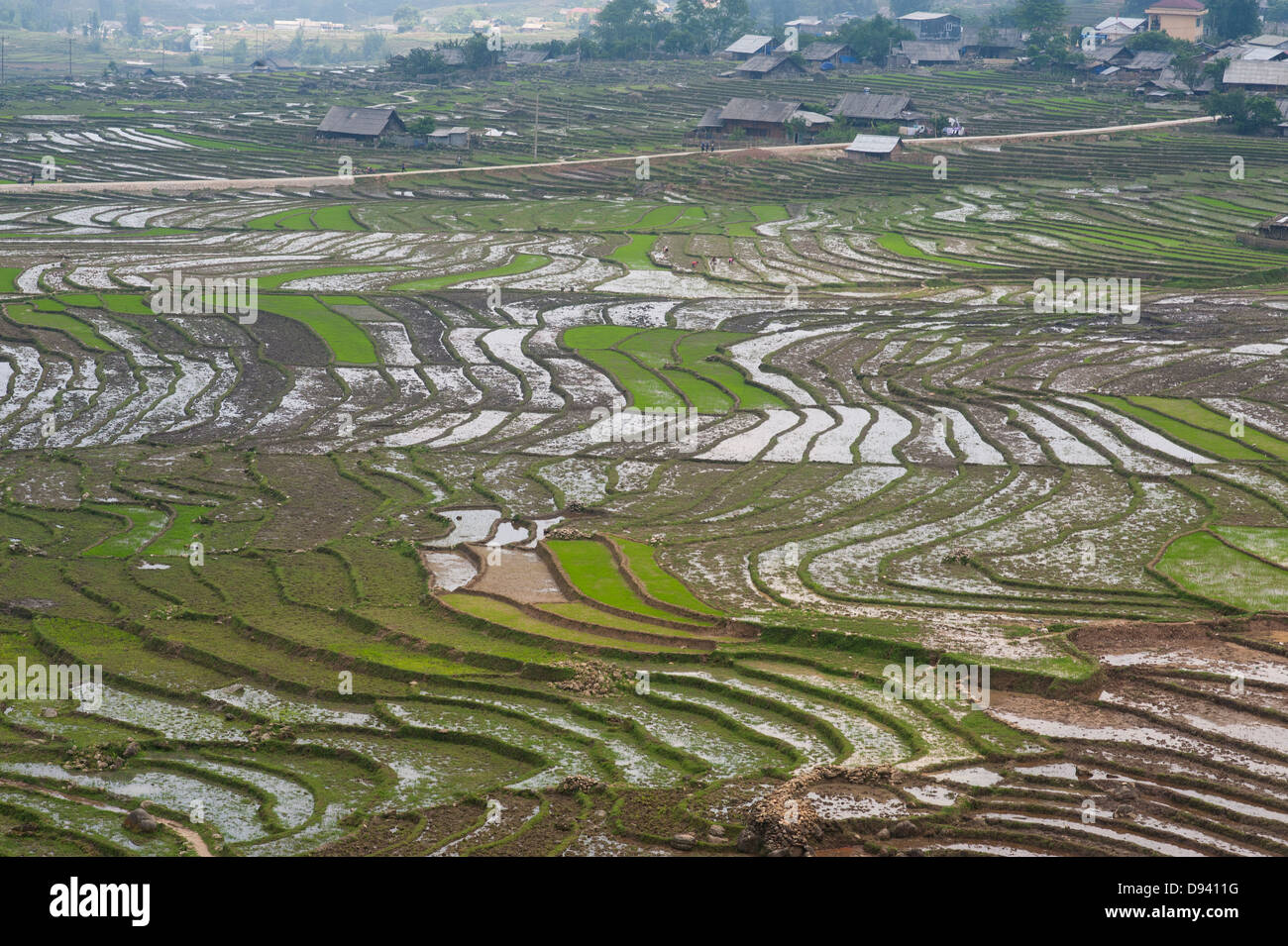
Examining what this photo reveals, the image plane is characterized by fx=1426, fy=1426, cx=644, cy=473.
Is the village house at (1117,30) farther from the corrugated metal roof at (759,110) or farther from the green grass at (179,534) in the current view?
the green grass at (179,534)

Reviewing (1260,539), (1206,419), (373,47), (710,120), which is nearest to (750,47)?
(710,120)

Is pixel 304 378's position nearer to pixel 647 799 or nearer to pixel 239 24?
pixel 647 799

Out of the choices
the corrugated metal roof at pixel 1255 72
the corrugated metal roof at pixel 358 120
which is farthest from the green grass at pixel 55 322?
the corrugated metal roof at pixel 1255 72

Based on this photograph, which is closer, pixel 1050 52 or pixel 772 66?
pixel 1050 52

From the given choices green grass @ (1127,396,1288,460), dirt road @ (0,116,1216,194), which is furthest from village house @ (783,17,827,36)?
green grass @ (1127,396,1288,460)

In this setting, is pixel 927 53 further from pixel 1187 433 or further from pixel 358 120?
pixel 1187 433

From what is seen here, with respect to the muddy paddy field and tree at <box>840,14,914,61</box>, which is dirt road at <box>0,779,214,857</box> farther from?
tree at <box>840,14,914,61</box>
